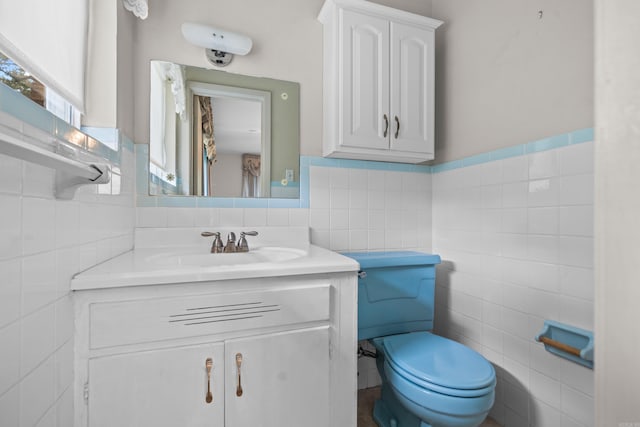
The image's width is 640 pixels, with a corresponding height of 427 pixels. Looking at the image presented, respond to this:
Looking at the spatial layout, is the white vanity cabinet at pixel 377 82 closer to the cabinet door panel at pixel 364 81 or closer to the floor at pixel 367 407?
the cabinet door panel at pixel 364 81

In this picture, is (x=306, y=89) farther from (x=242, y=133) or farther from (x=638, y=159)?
(x=638, y=159)

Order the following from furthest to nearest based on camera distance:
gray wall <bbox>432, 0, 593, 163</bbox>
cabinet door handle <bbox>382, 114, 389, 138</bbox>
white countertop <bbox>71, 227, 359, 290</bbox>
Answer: cabinet door handle <bbox>382, 114, 389, 138</bbox>
gray wall <bbox>432, 0, 593, 163</bbox>
white countertop <bbox>71, 227, 359, 290</bbox>

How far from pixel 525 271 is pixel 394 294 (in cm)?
60

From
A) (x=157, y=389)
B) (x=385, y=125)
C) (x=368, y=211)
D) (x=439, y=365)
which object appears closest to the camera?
(x=157, y=389)

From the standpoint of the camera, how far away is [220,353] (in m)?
0.90

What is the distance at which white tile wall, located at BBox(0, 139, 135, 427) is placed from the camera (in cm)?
53

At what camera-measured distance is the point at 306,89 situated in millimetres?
1647

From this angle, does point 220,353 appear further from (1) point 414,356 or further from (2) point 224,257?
(1) point 414,356

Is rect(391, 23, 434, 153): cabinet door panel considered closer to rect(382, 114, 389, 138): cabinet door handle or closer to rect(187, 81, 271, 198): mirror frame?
rect(382, 114, 389, 138): cabinet door handle

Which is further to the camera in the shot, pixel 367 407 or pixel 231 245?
pixel 367 407

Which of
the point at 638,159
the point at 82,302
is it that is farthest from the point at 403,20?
the point at 82,302

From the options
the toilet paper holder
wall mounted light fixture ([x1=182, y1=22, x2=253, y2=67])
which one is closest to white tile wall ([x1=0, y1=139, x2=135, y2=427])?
wall mounted light fixture ([x1=182, y1=22, x2=253, y2=67])

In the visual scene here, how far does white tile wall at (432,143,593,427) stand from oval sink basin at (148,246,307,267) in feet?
3.18

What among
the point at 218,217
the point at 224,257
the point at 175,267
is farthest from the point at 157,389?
the point at 218,217
